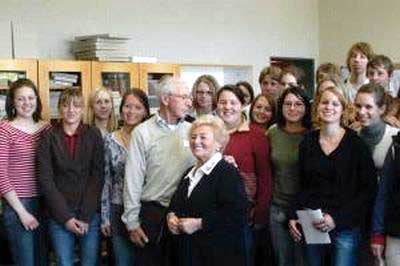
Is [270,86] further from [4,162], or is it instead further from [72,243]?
[4,162]

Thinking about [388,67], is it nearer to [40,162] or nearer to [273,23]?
[40,162]

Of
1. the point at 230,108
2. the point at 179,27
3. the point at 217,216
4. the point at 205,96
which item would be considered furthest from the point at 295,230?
the point at 179,27

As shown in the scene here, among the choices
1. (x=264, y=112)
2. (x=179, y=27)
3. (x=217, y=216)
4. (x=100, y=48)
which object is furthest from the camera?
(x=179, y=27)

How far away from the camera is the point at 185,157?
317cm

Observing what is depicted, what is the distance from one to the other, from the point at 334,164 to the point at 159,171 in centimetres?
92

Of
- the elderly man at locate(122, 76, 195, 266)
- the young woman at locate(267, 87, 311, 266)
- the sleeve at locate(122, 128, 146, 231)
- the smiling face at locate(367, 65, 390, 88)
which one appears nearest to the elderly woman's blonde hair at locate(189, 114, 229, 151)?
the elderly man at locate(122, 76, 195, 266)

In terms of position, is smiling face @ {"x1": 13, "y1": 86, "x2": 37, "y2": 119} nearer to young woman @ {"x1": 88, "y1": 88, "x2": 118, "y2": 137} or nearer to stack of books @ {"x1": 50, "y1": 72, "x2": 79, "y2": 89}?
young woman @ {"x1": 88, "y1": 88, "x2": 118, "y2": 137}

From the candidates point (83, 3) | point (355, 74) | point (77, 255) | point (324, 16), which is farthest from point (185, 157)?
point (324, 16)

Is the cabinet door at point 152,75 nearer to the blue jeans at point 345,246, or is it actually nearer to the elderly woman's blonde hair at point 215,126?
the elderly woman's blonde hair at point 215,126

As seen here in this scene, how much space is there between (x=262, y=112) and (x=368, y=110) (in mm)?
869

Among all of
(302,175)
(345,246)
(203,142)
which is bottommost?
(345,246)

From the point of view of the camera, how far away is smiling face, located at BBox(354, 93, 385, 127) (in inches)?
119

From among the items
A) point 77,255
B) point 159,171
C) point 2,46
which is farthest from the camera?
point 2,46

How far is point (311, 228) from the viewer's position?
3.04 m
